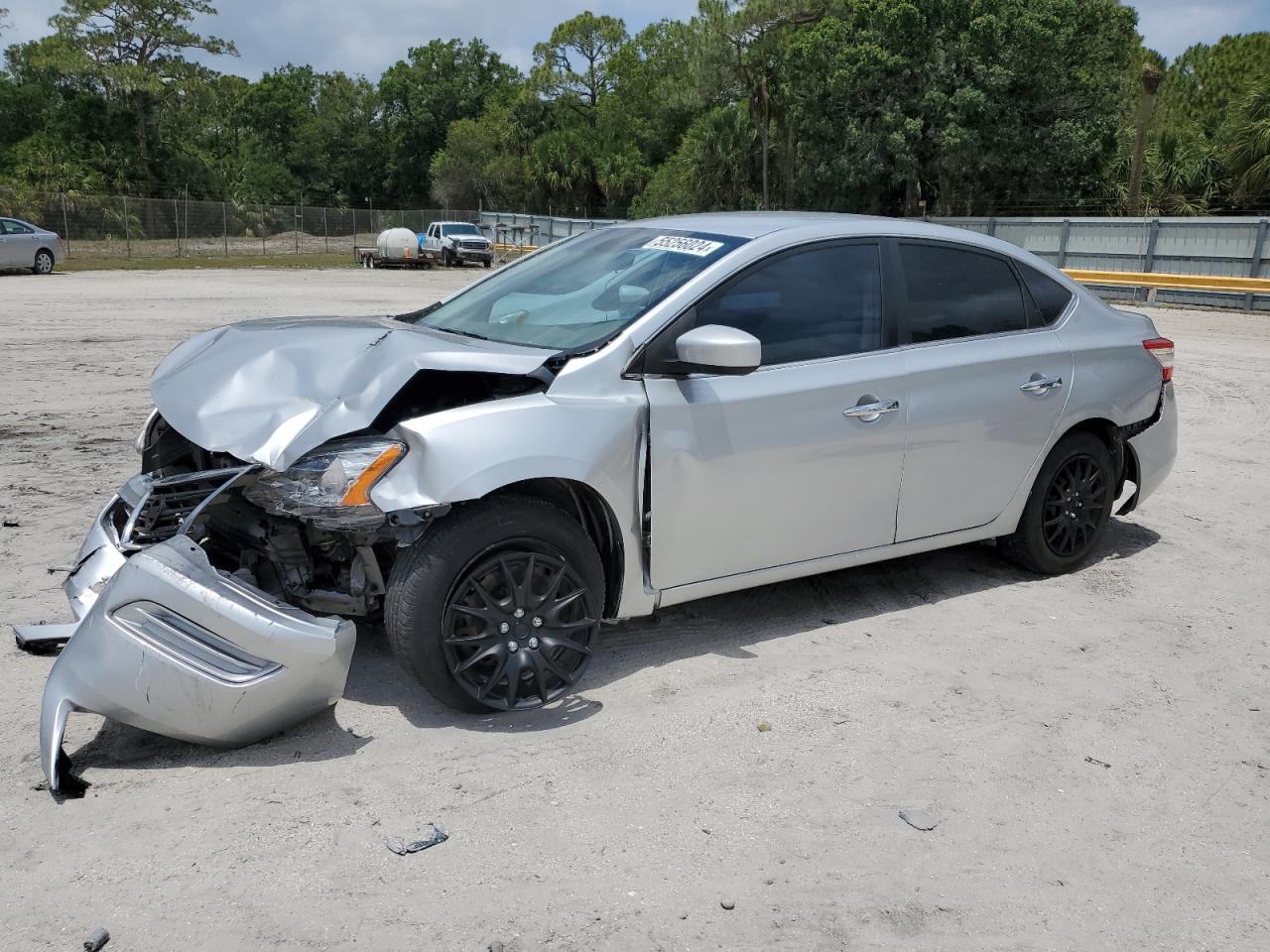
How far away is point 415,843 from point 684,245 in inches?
104

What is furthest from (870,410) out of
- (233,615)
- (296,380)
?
(233,615)

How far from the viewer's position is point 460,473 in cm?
362

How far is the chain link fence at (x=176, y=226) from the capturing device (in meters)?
39.9

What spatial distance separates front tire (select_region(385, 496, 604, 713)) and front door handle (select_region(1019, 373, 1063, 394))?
7.87 feet

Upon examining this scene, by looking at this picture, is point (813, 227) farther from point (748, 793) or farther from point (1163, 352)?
point (748, 793)

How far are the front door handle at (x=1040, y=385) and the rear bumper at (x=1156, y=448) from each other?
0.78m

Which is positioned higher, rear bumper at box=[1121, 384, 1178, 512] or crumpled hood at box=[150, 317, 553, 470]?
crumpled hood at box=[150, 317, 553, 470]

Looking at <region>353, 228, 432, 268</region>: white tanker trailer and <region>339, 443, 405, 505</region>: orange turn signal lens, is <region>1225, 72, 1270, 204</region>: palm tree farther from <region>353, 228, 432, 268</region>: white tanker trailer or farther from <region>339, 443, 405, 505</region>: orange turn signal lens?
<region>339, 443, 405, 505</region>: orange turn signal lens

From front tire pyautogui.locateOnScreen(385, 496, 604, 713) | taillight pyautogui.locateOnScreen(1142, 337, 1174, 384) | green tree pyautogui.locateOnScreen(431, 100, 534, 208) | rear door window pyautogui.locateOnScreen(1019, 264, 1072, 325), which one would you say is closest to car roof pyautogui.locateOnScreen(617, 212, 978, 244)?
rear door window pyautogui.locateOnScreen(1019, 264, 1072, 325)

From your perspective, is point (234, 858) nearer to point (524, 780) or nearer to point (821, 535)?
point (524, 780)

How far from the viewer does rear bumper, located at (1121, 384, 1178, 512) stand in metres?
5.79

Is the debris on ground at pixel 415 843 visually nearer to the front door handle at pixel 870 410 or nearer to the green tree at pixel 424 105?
the front door handle at pixel 870 410

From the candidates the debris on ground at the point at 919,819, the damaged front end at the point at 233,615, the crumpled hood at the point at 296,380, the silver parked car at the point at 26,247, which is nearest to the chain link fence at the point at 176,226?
the silver parked car at the point at 26,247

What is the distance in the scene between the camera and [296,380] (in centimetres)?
397
